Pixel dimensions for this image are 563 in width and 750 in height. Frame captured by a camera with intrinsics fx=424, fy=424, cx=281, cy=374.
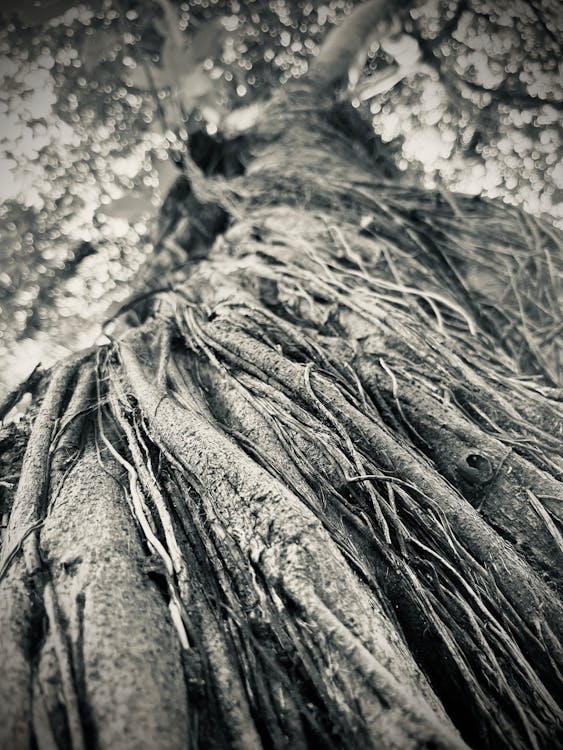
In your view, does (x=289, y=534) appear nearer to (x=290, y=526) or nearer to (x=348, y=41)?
(x=290, y=526)

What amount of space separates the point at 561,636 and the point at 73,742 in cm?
98

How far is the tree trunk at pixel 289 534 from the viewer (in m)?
0.72

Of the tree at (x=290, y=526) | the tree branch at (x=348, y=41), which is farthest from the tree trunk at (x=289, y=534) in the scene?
the tree branch at (x=348, y=41)

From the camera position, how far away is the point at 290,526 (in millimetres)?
916

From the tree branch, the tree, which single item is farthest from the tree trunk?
the tree branch

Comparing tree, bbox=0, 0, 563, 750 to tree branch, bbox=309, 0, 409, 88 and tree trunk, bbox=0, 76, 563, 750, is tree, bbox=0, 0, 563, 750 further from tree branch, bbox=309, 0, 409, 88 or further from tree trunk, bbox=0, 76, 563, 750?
tree branch, bbox=309, 0, 409, 88

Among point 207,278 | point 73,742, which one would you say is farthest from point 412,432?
point 207,278

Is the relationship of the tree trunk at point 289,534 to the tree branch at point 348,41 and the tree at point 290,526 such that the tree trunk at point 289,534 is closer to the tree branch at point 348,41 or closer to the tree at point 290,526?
the tree at point 290,526

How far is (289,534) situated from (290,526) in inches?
0.7

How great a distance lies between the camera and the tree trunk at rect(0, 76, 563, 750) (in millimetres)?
722

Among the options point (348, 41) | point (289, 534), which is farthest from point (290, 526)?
point (348, 41)

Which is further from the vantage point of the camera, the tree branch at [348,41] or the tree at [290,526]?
the tree branch at [348,41]

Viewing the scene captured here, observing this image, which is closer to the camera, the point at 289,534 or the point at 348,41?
the point at 289,534

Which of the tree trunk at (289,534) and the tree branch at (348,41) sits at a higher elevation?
the tree branch at (348,41)
